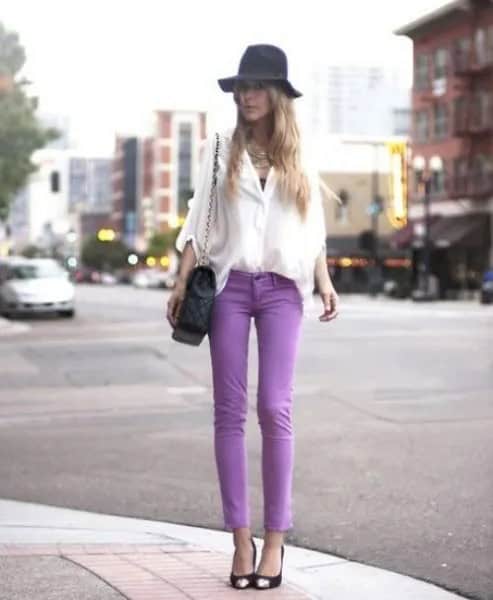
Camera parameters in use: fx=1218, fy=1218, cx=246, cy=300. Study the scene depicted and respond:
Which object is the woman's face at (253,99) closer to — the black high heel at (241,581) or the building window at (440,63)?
the black high heel at (241,581)

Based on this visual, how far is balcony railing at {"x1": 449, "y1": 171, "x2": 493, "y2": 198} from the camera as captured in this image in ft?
165

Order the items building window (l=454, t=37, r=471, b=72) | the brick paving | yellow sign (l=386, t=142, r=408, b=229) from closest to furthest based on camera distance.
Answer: the brick paving
building window (l=454, t=37, r=471, b=72)
yellow sign (l=386, t=142, r=408, b=229)

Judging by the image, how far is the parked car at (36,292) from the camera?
29828 mm

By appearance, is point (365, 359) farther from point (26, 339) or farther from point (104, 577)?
point (104, 577)

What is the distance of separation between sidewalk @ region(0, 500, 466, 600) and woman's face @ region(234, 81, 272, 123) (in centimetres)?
162

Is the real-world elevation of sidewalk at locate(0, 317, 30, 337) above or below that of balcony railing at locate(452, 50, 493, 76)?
below

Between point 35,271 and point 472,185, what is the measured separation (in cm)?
2552

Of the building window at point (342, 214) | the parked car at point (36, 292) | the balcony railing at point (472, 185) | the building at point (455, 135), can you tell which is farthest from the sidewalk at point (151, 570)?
the building window at point (342, 214)

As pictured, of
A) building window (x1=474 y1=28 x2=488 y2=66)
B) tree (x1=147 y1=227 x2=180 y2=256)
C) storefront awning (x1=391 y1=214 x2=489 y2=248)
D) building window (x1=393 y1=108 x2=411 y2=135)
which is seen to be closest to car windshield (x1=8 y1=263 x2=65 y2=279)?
storefront awning (x1=391 y1=214 x2=489 y2=248)

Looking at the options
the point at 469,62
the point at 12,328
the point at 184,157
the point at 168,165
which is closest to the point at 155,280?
the point at 469,62

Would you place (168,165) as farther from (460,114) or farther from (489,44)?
(489,44)

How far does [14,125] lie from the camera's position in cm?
3191

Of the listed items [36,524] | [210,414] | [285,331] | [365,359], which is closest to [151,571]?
[285,331]

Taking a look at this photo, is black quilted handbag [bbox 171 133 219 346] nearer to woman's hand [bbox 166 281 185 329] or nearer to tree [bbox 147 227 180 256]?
woman's hand [bbox 166 281 185 329]
